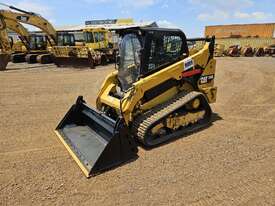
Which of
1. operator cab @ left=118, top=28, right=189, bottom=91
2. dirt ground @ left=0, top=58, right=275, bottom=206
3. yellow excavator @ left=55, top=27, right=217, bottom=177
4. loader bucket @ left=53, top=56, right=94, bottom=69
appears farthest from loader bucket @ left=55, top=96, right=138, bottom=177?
loader bucket @ left=53, top=56, right=94, bottom=69

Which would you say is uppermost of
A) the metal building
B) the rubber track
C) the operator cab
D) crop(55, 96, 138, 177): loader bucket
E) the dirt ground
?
the metal building

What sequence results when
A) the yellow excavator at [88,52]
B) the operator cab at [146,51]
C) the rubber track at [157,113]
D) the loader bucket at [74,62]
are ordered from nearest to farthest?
→ the rubber track at [157,113] < the operator cab at [146,51] < the loader bucket at [74,62] < the yellow excavator at [88,52]

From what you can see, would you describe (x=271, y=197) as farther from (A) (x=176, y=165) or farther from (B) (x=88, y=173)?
(B) (x=88, y=173)

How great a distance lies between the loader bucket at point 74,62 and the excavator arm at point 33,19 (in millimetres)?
3597

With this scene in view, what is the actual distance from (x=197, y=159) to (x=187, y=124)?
1260 mm

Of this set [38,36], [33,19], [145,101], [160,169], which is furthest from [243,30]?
[160,169]

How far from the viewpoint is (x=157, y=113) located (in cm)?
550

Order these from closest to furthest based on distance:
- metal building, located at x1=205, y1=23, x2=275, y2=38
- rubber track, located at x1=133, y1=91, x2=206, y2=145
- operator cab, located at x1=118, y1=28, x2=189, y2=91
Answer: rubber track, located at x1=133, y1=91, x2=206, y2=145
operator cab, located at x1=118, y1=28, x2=189, y2=91
metal building, located at x1=205, y1=23, x2=275, y2=38

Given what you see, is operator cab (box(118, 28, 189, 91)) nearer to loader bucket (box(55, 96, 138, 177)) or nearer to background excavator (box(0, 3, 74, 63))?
loader bucket (box(55, 96, 138, 177))

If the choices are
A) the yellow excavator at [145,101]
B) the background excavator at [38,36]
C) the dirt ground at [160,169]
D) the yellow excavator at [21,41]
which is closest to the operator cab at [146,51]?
the yellow excavator at [145,101]

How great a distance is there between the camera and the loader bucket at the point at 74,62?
1852 cm

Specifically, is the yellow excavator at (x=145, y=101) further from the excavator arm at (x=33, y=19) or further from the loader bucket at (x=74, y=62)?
the excavator arm at (x=33, y=19)

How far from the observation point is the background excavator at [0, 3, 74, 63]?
20806 mm

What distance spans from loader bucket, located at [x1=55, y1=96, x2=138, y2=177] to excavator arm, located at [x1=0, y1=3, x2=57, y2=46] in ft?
55.0
